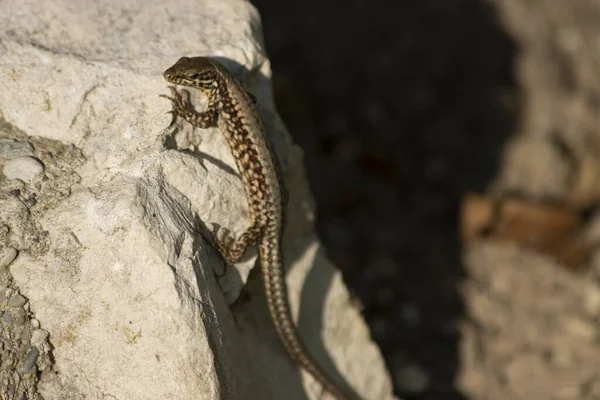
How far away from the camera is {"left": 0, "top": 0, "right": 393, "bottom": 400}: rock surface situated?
383cm

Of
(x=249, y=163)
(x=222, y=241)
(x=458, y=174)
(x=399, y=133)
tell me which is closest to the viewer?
(x=222, y=241)

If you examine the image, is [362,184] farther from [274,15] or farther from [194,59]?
[194,59]

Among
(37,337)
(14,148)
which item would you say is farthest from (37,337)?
(14,148)

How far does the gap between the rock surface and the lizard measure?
113 millimetres

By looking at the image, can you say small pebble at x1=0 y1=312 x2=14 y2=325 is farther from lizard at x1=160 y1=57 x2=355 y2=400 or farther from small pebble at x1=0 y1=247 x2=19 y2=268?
lizard at x1=160 y1=57 x2=355 y2=400

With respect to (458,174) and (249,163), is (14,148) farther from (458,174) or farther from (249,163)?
(458,174)

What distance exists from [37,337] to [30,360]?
0.44 ft

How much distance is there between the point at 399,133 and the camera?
10.2 m

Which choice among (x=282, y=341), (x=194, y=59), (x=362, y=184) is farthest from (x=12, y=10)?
(x=362, y=184)

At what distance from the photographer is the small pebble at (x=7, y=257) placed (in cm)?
389

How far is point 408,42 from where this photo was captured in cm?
1100

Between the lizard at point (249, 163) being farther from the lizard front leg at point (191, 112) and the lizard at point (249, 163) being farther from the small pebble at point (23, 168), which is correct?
the small pebble at point (23, 168)

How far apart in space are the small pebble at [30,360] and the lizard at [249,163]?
4.43ft

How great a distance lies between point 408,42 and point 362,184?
2919 mm
